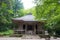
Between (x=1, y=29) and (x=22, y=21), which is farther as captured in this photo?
(x=1, y=29)

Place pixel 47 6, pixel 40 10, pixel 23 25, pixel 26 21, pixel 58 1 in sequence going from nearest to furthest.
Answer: pixel 58 1 < pixel 47 6 < pixel 40 10 < pixel 26 21 < pixel 23 25

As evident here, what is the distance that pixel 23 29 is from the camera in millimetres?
32062

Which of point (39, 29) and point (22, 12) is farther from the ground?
point (22, 12)

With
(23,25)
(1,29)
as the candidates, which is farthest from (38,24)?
(1,29)

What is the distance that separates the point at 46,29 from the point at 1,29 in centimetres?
899

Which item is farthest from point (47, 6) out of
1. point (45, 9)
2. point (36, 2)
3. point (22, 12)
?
point (22, 12)

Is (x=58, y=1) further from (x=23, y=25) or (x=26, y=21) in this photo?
(x=23, y=25)

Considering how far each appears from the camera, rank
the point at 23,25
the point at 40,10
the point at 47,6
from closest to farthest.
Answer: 1. the point at 47,6
2. the point at 40,10
3. the point at 23,25

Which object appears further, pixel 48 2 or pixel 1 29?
pixel 1 29

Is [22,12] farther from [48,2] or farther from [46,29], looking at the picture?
[48,2]

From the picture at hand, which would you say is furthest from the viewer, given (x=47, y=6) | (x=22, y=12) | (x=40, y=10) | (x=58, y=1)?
(x=22, y=12)

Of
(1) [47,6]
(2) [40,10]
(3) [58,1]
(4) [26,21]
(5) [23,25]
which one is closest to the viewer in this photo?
(3) [58,1]

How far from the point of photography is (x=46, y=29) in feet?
104

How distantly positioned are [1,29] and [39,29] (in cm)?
765
